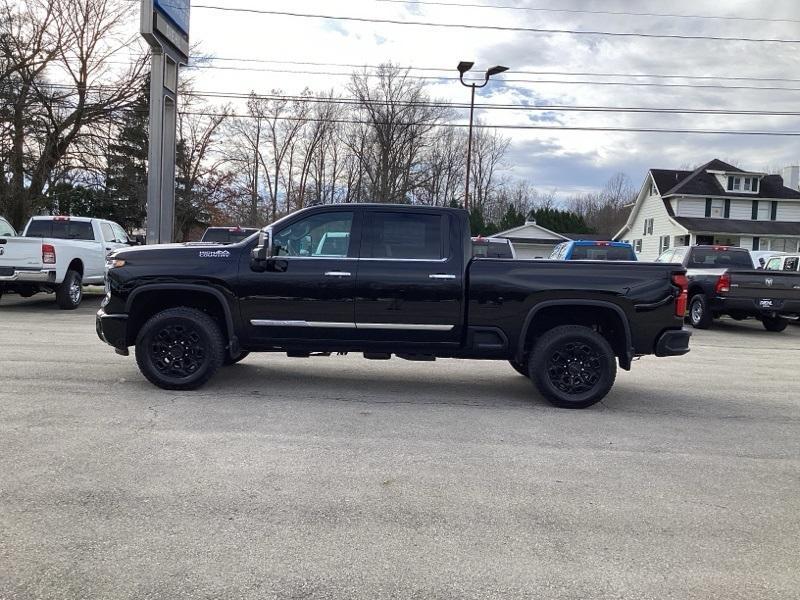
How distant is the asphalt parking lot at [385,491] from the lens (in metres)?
3.16

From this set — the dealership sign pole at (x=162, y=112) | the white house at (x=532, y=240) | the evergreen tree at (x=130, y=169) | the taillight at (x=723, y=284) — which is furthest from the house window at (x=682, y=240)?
the dealership sign pole at (x=162, y=112)

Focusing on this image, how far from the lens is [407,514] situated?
3877 mm

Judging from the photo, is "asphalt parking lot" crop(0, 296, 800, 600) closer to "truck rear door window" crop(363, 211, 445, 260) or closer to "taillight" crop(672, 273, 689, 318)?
"taillight" crop(672, 273, 689, 318)

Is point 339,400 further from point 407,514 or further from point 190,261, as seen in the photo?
point 407,514

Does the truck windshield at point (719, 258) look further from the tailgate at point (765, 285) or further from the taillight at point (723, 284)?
the tailgate at point (765, 285)

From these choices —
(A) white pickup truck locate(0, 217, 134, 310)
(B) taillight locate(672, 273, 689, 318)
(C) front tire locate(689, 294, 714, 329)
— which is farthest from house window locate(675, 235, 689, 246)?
(B) taillight locate(672, 273, 689, 318)

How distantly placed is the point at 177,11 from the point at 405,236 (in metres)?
11.9

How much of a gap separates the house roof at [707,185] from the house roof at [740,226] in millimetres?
1745

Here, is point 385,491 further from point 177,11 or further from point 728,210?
point 728,210

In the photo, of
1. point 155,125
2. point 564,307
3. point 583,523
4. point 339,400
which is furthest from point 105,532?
point 155,125

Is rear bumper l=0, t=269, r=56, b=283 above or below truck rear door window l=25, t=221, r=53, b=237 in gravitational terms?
below

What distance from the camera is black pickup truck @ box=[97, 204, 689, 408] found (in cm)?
649

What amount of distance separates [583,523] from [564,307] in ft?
10.3

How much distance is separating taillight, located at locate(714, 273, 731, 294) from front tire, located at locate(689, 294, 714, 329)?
0.66 metres
